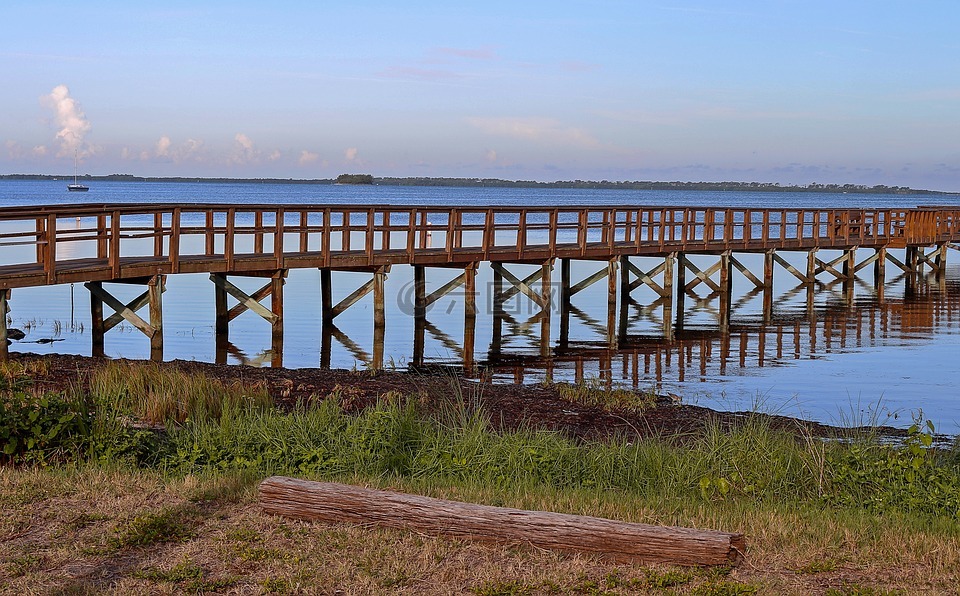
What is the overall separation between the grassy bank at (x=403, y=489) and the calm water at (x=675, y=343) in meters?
5.13

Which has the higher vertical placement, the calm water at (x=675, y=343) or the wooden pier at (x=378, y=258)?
the wooden pier at (x=378, y=258)

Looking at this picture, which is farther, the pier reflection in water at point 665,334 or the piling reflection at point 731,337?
the pier reflection in water at point 665,334

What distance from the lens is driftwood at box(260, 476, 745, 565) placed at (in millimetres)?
6238

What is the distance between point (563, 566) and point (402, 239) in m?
52.9

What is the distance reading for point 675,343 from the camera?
2433 cm

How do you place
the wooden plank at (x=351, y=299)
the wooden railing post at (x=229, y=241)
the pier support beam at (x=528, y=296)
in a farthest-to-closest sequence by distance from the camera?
the wooden plank at (x=351, y=299)
the pier support beam at (x=528, y=296)
the wooden railing post at (x=229, y=241)

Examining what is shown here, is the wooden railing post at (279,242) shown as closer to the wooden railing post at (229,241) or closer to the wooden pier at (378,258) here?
the wooden pier at (378,258)

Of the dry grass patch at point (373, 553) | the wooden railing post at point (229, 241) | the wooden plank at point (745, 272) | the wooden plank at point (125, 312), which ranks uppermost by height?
the wooden railing post at point (229, 241)

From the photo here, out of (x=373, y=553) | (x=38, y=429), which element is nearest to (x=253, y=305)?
(x=38, y=429)

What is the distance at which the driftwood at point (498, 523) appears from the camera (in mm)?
6238

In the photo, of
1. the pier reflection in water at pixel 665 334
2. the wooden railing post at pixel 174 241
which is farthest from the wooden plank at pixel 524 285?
the wooden railing post at pixel 174 241

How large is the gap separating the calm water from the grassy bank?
5131 mm

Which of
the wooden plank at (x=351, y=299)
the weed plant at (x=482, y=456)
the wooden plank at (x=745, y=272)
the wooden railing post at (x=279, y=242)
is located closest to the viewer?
the weed plant at (x=482, y=456)

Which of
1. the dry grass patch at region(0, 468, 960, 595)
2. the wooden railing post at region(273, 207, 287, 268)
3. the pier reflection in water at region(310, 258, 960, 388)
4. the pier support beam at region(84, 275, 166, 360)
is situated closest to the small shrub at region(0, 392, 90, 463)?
the dry grass patch at region(0, 468, 960, 595)
